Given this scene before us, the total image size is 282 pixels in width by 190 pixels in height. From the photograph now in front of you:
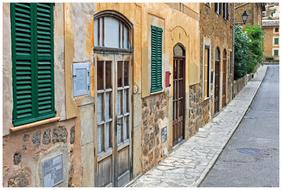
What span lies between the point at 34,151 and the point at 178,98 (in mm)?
6194

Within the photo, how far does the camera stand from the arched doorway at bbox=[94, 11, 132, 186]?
597 cm

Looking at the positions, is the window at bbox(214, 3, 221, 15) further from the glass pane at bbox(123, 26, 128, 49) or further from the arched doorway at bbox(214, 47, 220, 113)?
the glass pane at bbox(123, 26, 128, 49)

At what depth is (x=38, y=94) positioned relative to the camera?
14.8ft

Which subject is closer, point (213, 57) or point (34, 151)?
point (34, 151)

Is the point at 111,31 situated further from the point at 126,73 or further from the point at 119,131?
the point at 119,131

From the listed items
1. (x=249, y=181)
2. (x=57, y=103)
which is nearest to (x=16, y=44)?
(x=57, y=103)

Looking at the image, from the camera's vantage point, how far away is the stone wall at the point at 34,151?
13.4ft

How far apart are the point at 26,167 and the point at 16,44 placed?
120 cm

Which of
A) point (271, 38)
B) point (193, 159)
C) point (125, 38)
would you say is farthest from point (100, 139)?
point (271, 38)

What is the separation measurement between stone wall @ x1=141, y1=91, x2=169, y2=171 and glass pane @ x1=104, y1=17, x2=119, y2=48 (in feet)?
4.73

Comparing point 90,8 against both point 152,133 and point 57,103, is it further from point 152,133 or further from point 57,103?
point 152,133

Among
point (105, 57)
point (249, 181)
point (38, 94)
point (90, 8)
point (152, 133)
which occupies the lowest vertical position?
point (249, 181)

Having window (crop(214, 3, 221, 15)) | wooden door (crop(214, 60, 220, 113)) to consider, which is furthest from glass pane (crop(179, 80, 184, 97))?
wooden door (crop(214, 60, 220, 113))

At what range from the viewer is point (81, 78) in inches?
209
